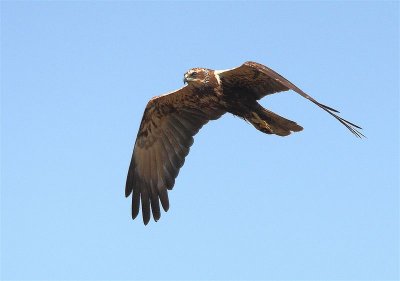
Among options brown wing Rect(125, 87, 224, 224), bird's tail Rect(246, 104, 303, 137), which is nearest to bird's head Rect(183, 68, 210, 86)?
bird's tail Rect(246, 104, 303, 137)

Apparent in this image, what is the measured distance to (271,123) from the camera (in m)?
12.8

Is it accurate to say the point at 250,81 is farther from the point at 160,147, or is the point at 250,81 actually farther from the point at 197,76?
the point at 160,147

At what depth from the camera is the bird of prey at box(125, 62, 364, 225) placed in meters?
12.9

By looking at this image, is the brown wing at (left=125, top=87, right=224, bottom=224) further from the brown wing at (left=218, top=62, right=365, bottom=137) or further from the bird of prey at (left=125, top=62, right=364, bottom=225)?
the brown wing at (left=218, top=62, right=365, bottom=137)

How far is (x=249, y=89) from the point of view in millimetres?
13031

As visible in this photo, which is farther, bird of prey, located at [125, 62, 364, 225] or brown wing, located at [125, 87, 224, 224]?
brown wing, located at [125, 87, 224, 224]

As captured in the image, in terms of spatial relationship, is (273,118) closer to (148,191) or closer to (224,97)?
(224,97)

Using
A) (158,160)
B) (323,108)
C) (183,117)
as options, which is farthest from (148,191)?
(323,108)

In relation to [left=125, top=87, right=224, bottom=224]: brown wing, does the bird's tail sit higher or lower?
lower

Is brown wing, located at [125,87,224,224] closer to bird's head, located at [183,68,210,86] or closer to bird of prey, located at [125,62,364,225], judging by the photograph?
bird of prey, located at [125,62,364,225]

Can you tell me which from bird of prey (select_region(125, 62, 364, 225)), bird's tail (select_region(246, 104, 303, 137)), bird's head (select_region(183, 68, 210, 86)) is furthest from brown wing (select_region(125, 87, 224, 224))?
bird's tail (select_region(246, 104, 303, 137))

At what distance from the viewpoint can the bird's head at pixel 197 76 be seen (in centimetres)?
1302

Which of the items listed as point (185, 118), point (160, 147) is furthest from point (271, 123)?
point (160, 147)

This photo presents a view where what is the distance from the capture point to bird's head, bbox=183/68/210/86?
13.0m
